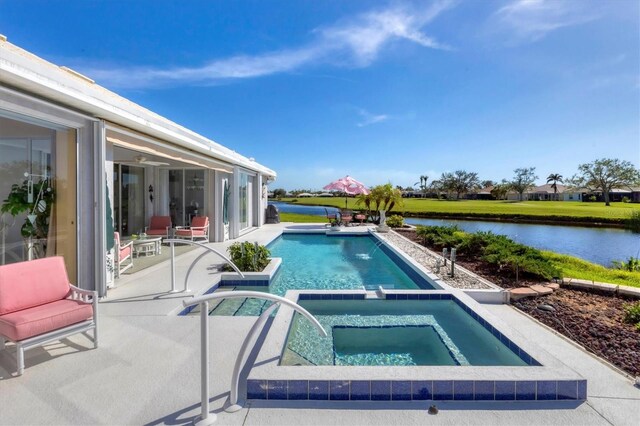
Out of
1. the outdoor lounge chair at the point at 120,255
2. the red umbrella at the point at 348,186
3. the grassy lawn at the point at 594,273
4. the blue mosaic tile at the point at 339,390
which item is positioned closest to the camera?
the blue mosaic tile at the point at 339,390

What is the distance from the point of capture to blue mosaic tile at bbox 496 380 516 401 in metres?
3.36

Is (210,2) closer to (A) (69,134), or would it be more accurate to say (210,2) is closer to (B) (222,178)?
(B) (222,178)

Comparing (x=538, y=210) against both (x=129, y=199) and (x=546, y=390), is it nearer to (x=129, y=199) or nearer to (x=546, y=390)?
(x=129, y=199)

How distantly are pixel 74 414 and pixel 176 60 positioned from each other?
55.7ft

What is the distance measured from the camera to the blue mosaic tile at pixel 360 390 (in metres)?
3.32

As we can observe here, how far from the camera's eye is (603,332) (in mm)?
5086

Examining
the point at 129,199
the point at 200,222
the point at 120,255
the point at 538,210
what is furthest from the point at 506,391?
the point at 538,210

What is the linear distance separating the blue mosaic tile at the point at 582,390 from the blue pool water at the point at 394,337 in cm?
68

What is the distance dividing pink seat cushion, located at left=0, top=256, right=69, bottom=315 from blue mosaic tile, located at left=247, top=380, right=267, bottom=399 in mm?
3311

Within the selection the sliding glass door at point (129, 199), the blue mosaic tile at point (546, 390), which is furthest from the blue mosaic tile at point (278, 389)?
the sliding glass door at point (129, 199)

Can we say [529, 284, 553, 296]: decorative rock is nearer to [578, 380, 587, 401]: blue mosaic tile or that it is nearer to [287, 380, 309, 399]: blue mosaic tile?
[578, 380, 587, 401]: blue mosaic tile

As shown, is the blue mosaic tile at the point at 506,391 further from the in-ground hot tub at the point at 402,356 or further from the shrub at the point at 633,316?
the shrub at the point at 633,316

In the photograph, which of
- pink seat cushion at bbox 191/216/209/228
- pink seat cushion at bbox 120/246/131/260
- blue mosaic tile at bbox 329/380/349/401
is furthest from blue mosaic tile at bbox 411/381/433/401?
pink seat cushion at bbox 191/216/209/228

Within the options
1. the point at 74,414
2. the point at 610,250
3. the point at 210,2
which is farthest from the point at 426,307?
the point at 610,250
